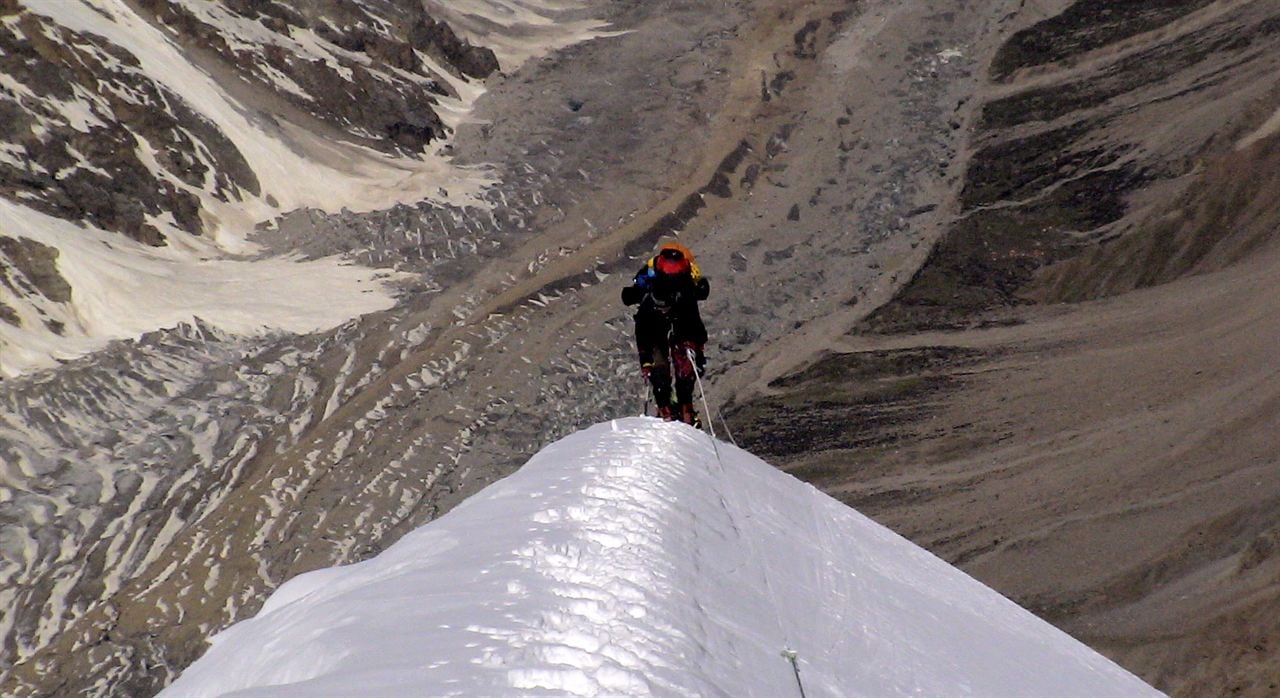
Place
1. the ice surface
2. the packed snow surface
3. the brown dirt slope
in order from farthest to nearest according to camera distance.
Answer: the ice surface → the brown dirt slope → the packed snow surface

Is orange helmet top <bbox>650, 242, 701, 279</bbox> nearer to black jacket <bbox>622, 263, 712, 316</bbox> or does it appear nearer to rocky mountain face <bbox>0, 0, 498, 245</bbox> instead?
black jacket <bbox>622, 263, 712, 316</bbox>

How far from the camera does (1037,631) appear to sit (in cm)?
653

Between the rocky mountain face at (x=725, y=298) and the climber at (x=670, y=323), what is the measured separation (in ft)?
13.0

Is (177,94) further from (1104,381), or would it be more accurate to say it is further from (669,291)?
(1104,381)

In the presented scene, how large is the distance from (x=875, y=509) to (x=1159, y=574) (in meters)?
2.69

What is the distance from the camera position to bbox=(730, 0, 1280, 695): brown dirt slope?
11398 mm

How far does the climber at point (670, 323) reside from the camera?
8.55 m

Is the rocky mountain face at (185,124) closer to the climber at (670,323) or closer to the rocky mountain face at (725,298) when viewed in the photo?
the rocky mountain face at (725,298)

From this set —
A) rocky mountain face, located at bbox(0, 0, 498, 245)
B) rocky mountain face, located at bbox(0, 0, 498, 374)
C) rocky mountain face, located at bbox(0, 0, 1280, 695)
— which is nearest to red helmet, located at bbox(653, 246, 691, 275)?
rocky mountain face, located at bbox(0, 0, 1280, 695)

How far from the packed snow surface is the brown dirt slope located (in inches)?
200

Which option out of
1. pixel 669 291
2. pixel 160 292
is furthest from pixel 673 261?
pixel 160 292

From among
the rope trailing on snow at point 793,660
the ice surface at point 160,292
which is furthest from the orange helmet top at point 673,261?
the ice surface at point 160,292

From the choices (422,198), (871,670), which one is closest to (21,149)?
(422,198)

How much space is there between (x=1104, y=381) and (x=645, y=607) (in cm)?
1135
